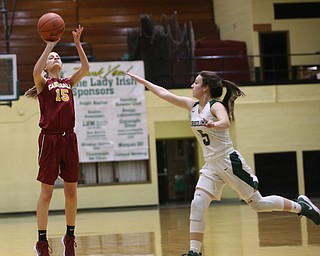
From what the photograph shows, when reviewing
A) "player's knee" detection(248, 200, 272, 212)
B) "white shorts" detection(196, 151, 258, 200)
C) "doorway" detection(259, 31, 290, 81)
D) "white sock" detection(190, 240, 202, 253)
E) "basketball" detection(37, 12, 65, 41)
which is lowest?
"white sock" detection(190, 240, 202, 253)

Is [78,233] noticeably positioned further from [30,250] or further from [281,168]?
[281,168]

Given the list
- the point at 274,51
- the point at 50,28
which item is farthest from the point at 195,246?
the point at 274,51

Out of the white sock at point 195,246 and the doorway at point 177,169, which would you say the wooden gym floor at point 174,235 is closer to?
the white sock at point 195,246

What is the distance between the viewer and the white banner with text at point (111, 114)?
66.3 ft

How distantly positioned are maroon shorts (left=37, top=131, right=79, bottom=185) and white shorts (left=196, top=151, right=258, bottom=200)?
1284 mm

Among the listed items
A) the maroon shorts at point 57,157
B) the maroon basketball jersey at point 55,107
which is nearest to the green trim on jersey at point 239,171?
the maroon shorts at point 57,157

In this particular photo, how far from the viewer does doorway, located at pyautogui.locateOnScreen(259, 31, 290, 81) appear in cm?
2269

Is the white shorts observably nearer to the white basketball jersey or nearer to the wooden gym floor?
the white basketball jersey

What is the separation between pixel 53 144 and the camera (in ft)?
23.8

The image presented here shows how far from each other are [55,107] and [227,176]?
1807mm

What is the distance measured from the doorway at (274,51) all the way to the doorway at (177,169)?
326 cm

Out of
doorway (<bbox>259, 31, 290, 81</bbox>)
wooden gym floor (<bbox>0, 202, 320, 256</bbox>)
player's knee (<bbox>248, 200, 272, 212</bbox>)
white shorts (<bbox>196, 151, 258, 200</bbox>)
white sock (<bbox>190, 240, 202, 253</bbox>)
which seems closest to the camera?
white sock (<bbox>190, 240, 202, 253</bbox>)

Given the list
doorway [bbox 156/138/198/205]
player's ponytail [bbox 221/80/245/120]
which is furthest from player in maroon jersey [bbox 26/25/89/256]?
doorway [bbox 156/138/198/205]

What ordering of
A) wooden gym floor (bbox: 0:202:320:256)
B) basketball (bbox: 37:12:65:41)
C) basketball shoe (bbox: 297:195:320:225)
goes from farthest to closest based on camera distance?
wooden gym floor (bbox: 0:202:320:256) < basketball shoe (bbox: 297:195:320:225) < basketball (bbox: 37:12:65:41)
